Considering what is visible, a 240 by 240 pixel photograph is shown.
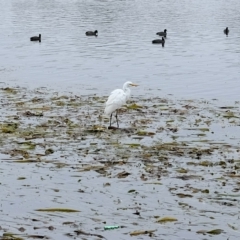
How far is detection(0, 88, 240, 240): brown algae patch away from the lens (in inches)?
468

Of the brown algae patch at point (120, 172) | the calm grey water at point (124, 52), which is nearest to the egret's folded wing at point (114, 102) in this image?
the brown algae patch at point (120, 172)

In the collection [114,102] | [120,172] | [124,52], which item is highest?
[124,52]

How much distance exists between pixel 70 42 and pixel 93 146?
3663 cm

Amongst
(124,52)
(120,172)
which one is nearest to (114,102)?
(120,172)

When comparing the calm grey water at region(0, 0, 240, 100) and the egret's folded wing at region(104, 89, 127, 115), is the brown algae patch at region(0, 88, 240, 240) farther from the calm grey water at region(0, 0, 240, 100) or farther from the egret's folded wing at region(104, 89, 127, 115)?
the calm grey water at region(0, 0, 240, 100)

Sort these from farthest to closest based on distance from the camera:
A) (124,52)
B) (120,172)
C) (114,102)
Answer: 1. (124,52)
2. (114,102)
3. (120,172)

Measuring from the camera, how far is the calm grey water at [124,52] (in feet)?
106

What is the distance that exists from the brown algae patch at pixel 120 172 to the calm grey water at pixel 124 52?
7.73 metres

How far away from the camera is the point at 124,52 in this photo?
46250mm

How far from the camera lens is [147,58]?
144 ft

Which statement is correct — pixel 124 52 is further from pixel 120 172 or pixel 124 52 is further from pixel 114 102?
pixel 120 172

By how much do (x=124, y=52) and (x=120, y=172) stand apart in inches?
1251

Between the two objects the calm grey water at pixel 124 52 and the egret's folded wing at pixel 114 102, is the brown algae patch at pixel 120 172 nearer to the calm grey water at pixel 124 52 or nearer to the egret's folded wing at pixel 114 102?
the egret's folded wing at pixel 114 102

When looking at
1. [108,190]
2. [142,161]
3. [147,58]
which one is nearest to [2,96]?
[142,161]
